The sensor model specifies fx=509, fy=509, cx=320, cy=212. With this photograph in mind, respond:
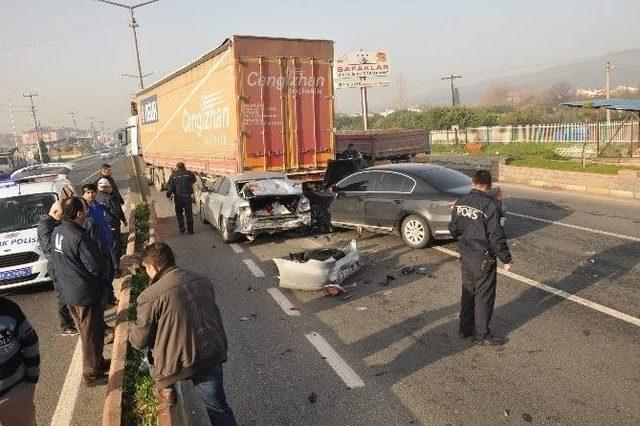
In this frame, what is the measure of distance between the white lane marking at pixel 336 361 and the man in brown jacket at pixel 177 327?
1.69 metres

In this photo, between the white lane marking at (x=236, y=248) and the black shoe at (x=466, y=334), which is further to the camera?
the white lane marking at (x=236, y=248)

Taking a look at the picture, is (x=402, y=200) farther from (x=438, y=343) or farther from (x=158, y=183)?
(x=158, y=183)

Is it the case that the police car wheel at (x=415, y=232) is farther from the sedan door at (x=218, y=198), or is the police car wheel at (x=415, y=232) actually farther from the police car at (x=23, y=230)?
the police car at (x=23, y=230)

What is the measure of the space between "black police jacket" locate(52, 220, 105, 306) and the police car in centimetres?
259

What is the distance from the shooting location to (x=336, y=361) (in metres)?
5.34

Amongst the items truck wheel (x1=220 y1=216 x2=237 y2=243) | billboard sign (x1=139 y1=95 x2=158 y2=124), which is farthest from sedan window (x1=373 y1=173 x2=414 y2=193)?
billboard sign (x1=139 y1=95 x2=158 y2=124)

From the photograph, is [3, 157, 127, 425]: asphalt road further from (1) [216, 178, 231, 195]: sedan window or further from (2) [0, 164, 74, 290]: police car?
(1) [216, 178, 231, 195]: sedan window

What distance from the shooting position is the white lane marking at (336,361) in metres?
4.89

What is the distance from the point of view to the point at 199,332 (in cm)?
344

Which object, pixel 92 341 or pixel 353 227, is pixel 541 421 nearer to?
pixel 92 341

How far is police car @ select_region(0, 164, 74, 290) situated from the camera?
325 inches

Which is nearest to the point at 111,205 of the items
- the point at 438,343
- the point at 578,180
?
the point at 438,343

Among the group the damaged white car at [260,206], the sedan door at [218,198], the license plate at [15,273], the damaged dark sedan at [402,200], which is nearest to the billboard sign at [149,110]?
the sedan door at [218,198]

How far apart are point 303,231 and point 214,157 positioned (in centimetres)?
401
